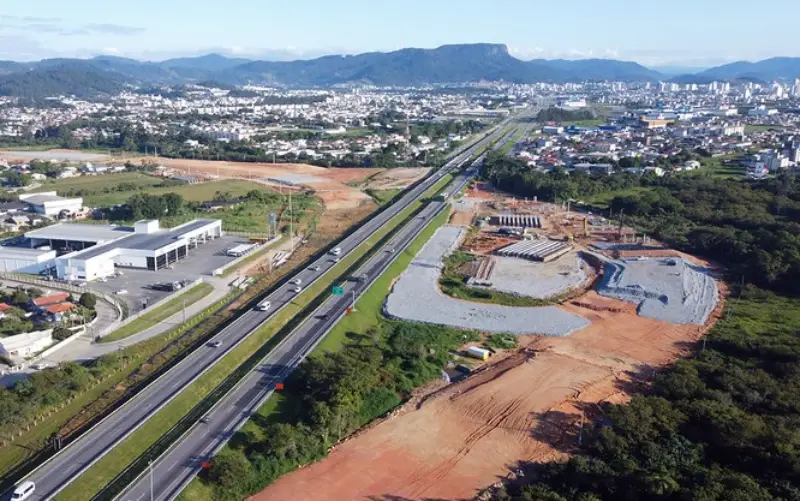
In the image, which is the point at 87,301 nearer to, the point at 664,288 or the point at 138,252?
the point at 138,252

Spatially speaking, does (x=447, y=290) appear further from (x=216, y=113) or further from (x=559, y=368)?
(x=216, y=113)

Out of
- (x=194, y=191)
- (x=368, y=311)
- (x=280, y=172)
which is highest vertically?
(x=280, y=172)

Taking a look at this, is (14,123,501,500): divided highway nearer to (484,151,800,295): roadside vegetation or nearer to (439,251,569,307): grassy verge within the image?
(439,251,569,307): grassy verge

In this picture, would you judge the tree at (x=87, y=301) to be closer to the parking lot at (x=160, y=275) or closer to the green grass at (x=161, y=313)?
the parking lot at (x=160, y=275)

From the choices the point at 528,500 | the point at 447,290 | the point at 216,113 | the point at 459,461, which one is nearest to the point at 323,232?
the point at 447,290

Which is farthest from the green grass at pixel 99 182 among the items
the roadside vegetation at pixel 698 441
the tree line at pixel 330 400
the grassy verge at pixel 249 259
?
the roadside vegetation at pixel 698 441

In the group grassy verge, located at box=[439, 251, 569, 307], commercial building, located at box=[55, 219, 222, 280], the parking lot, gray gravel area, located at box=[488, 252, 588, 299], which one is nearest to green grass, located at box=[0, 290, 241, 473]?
the parking lot

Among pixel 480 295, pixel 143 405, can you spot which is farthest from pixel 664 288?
pixel 143 405

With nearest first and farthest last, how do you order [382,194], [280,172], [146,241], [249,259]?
1. [146,241]
2. [249,259]
3. [382,194]
4. [280,172]
